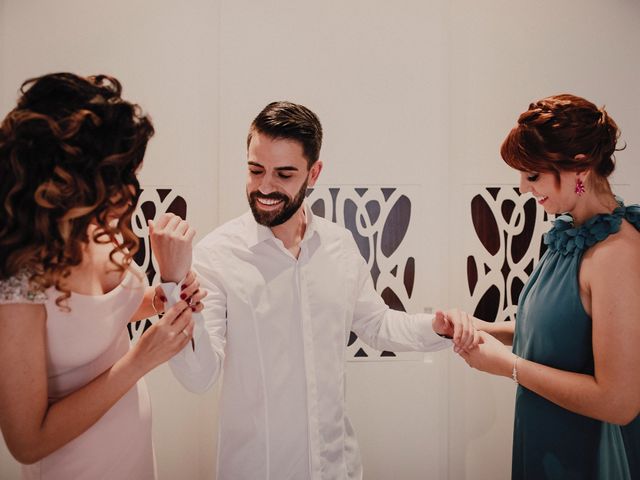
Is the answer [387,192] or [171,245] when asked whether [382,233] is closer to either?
[387,192]

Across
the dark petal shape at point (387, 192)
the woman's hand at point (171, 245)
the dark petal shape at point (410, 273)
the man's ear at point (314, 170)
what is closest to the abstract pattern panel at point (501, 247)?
the dark petal shape at point (410, 273)

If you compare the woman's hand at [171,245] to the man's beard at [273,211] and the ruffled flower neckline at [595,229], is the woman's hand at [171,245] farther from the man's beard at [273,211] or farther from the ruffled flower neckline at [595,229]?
the ruffled flower neckline at [595,229]

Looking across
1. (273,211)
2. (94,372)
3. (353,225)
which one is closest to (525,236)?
(353,225)

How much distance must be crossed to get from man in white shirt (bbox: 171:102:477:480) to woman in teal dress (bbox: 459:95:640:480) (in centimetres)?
28

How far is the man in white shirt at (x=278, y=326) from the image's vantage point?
147 cm

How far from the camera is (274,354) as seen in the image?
149 cm

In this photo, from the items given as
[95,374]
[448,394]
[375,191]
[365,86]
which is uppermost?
[365,86]

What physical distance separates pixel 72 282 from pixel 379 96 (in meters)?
1.62

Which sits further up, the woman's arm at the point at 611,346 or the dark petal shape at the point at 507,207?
the dark petal shape at the point at 507,207

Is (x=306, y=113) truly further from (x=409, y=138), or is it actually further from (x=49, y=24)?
(x=49, y=24)

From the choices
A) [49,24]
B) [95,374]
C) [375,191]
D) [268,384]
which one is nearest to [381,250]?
[375,191]

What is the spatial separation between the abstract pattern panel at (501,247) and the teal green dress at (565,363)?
703mm

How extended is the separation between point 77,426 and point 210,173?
133 cm

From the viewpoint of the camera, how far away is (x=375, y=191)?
2174 mm
